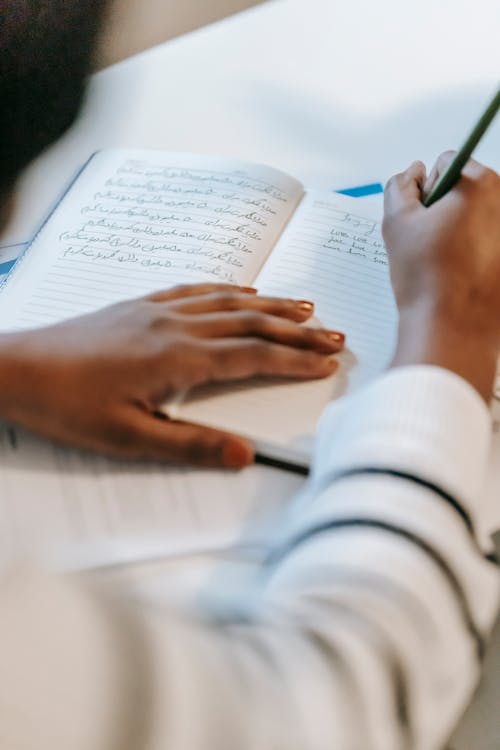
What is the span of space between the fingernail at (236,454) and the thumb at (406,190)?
243 millimetres

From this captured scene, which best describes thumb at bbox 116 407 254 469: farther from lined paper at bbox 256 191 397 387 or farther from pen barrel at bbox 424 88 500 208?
pen barrel at bbox 424 88 500 208

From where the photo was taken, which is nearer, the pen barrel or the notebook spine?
the pen barrel

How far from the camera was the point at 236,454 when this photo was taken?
0.44 m

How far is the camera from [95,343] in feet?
1.55

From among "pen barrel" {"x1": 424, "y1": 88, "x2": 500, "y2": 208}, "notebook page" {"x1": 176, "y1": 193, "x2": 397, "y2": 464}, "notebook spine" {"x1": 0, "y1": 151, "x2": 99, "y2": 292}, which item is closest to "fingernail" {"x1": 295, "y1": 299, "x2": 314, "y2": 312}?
"notebook page" {"x1": 176, "y1": 193, "x2": 397, "y2": 464}

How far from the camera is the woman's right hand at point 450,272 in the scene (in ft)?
1.51

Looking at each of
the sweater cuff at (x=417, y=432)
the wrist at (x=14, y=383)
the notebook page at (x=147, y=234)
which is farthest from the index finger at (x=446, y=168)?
the wrist at (x=14, y=383)

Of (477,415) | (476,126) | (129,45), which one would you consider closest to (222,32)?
(129,45)

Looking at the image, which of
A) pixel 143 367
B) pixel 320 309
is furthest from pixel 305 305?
pixel 143 367

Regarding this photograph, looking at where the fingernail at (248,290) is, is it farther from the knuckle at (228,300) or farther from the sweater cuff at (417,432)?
the sweater cuff at (417,432)

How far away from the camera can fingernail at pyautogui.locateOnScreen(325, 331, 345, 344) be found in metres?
0.51

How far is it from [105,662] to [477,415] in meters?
0.23

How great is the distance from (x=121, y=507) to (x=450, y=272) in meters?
0.27

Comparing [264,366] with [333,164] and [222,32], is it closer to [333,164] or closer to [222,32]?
[333,164]
